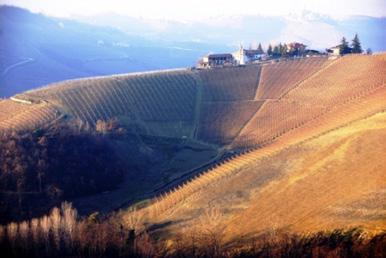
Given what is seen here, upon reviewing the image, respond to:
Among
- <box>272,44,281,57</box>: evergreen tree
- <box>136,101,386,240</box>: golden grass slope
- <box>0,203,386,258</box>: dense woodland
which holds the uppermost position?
<box>272,44,281,57</box>: evergreen tree

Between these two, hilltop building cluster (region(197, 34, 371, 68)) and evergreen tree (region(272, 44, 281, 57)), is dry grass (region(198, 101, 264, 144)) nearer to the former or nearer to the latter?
hilltop building cluster (region(197, 34, 371, 68))

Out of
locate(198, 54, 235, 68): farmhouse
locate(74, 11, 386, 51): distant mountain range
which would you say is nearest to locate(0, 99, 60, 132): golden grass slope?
locate(198, 54, 235, 68): farmhouse

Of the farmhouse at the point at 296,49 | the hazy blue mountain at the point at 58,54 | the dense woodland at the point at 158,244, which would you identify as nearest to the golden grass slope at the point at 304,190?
the dense woodland at the point at 158,244

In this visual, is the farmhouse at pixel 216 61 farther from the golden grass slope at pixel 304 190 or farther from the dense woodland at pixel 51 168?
the golden grass slope at pixel 304 190

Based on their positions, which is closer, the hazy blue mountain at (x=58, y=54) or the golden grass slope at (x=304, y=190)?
the golden grass slope at (x=304, y=190)

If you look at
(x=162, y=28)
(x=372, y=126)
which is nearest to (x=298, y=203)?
(x=372, y=126)

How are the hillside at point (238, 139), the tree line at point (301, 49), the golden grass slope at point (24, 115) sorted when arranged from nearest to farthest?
1. the hillside at point (238, 139)
2. the golden grass slope at point (24, 115)
3. the tree line at point (301, 49)
